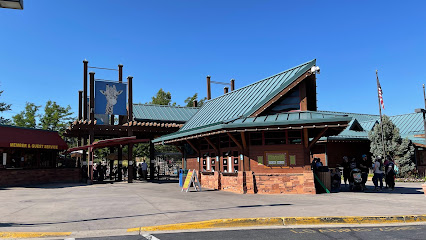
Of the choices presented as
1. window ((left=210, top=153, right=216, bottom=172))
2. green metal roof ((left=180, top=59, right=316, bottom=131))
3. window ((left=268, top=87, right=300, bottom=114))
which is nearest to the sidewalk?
window ((left=268, top=87, right=300, bottom=114))

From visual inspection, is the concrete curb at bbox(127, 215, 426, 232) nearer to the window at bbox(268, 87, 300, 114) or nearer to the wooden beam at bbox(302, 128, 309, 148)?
the wooden beam at bbox(302, 128, 309, 148)

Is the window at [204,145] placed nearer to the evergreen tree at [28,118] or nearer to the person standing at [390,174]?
the person standing at [390,174]

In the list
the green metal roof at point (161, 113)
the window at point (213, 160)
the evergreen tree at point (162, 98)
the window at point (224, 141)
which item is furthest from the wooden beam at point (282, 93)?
the evergreen tree at point (162, 98)

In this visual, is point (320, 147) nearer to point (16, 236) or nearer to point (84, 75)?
point (84, 75)

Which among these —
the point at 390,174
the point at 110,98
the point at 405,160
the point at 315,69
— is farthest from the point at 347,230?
the point at 110,98

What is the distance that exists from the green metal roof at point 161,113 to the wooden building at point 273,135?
10489mm

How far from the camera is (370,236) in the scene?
6770mm

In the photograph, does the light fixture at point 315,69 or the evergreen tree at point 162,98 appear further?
the evergreen tree at point 162,98

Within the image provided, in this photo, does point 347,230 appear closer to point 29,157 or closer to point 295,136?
point 295,136

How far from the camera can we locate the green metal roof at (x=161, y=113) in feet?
94.3

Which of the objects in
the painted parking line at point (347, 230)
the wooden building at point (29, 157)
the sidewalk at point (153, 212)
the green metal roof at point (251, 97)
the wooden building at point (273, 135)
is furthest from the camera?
the wooden building at point (29, 157)

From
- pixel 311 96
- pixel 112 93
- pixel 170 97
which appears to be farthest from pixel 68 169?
pixel 170 97

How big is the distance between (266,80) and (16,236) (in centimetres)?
1511

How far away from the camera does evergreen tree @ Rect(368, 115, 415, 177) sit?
2562 cm
